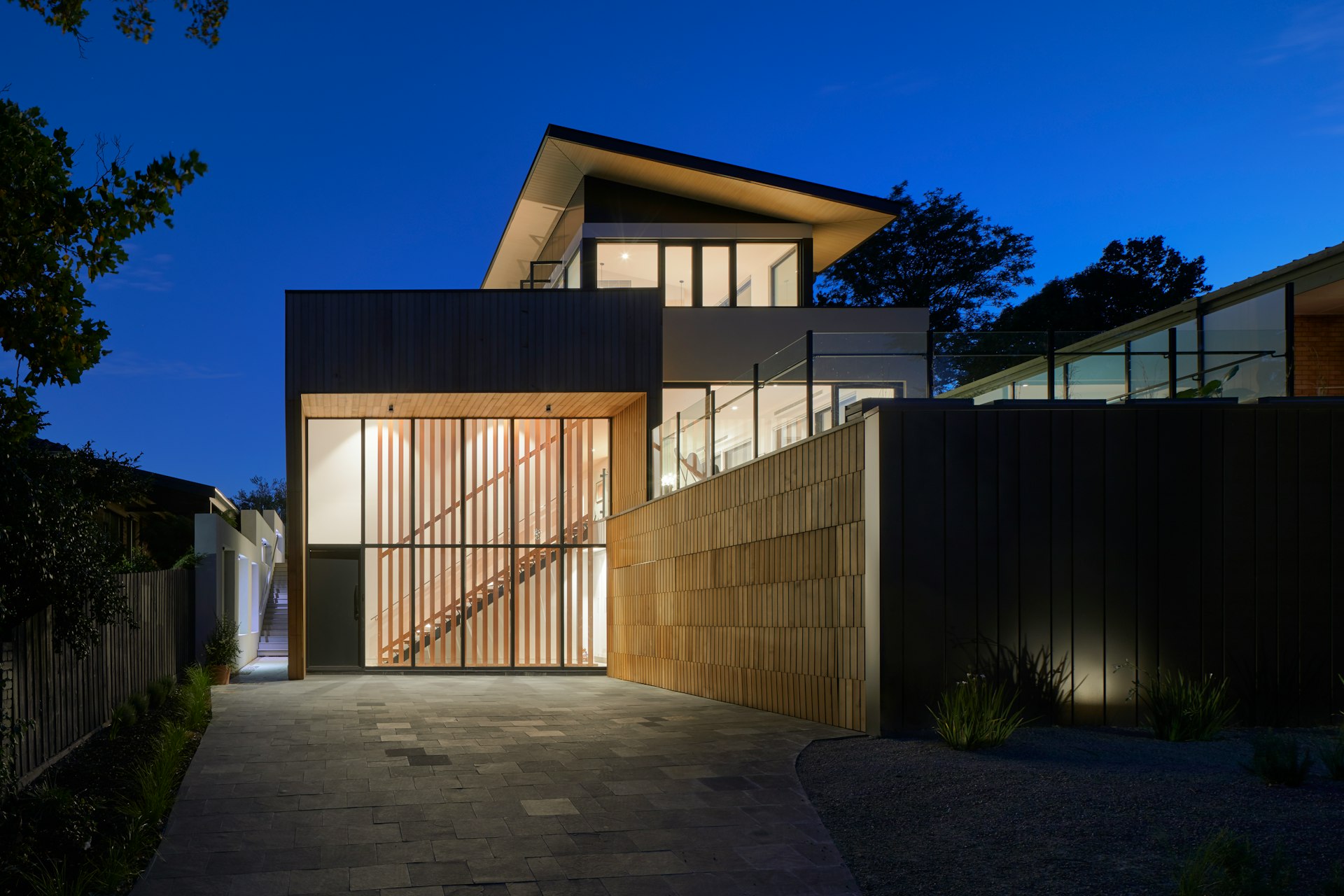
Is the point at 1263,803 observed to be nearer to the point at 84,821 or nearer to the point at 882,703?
the point at 882,703

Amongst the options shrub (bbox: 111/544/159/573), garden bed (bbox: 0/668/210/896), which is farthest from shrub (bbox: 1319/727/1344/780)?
shrub (bbox: 111/544/159/573)

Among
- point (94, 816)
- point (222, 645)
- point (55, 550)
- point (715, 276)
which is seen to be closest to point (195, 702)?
point (55, 550)

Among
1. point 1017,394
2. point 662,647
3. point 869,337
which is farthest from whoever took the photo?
point 662,647

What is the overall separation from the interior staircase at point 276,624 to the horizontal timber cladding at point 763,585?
9.29 metres

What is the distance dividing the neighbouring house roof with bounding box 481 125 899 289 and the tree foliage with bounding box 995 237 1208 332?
23.0m

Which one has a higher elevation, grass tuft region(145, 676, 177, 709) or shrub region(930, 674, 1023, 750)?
shrub region(930, 674, 1023, 750)

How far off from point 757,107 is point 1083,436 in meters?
163

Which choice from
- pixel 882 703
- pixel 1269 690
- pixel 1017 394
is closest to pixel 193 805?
pixel 882 703

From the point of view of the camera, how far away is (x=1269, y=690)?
329 inches

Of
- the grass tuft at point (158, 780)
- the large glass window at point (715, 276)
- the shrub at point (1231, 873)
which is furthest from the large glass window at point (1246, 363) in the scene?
the large glass window at point (715, 276)

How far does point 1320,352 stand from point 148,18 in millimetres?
13055

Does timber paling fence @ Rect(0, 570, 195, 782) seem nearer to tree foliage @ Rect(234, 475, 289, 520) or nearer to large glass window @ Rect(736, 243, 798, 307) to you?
large glass window @ Rect(736, 243, 798, 307)

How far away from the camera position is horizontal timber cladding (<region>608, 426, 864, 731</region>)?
9.15m

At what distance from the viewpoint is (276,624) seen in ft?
84.6
